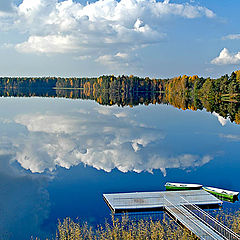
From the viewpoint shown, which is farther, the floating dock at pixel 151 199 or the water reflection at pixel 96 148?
the water reflection at pixel 96 148

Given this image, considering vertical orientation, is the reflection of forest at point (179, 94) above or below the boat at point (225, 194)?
above

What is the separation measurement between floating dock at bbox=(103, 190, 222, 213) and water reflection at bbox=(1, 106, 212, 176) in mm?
5603

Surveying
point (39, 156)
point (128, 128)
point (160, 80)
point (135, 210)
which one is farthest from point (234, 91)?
point (160, 80)

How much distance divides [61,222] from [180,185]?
360 inches

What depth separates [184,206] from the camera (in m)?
19.8

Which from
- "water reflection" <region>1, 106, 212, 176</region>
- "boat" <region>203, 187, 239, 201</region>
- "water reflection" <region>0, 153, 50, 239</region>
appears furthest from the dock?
"water reflection" <region>1, 106, 212, 176</region>

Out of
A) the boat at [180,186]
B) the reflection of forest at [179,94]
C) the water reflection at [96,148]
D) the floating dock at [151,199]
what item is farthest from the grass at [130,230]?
the reflection of forest at [179,94]

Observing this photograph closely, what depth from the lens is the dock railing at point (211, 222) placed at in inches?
620

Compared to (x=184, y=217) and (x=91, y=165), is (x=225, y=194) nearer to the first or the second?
(x=184, y=217)

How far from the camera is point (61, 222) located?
18234 mm

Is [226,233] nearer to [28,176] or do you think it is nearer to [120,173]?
[120,173]

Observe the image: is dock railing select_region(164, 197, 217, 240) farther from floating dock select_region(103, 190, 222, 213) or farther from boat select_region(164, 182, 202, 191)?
boat select_region(164, 182, 202, 191)

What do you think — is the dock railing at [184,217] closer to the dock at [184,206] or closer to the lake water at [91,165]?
the dock at [184,206]

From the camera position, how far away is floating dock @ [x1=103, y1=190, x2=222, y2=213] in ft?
65.1
